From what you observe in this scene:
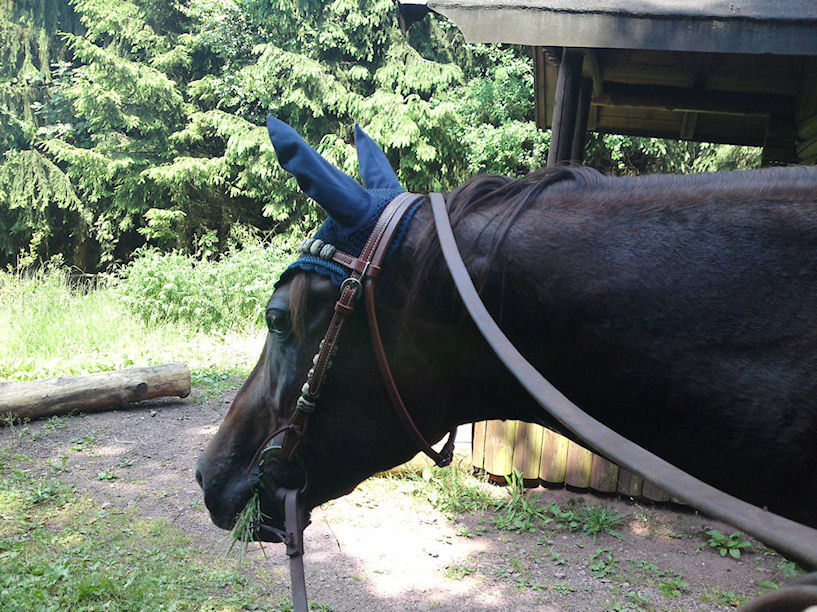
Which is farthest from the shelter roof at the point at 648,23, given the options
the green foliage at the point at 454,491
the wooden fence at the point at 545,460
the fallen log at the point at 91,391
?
the fallen log at the point at 91,391

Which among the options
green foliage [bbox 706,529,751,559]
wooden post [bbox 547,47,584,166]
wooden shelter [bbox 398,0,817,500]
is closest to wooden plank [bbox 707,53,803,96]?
wooden shelter [bbox 398,0,817,500]

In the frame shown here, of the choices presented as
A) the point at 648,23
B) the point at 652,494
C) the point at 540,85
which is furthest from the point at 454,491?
the point at 540,85

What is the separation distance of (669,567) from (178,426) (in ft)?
13.5

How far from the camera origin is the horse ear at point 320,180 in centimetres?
131

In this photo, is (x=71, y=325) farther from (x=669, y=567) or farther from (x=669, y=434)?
(x=669, y=434)

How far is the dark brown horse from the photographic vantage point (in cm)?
109

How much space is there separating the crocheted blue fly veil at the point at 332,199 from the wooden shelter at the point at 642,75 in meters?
1.57

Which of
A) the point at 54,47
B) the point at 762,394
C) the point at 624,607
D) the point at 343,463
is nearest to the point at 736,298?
the point at 762,394

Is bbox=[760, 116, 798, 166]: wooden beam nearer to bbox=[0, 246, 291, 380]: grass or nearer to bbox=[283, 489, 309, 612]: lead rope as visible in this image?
bbox=[283, 489, 309, 612]: lead rope

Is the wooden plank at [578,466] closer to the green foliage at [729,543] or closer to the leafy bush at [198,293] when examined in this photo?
the green foliage at [729,543]

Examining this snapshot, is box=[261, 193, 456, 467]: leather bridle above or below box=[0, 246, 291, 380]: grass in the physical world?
above

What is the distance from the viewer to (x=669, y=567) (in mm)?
3607

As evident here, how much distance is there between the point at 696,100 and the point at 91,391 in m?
5.78

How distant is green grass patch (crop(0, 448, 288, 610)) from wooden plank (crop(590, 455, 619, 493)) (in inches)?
90.9
